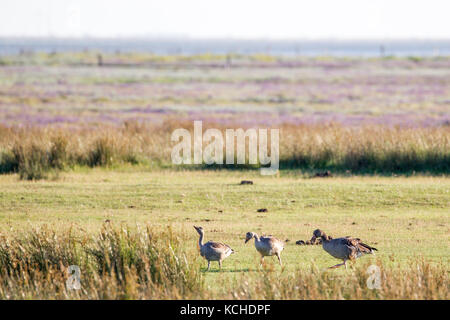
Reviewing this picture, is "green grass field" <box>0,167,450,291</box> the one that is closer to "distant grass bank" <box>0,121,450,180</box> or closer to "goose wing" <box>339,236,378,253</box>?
"goose wing" <box>339,236,378,253</box>

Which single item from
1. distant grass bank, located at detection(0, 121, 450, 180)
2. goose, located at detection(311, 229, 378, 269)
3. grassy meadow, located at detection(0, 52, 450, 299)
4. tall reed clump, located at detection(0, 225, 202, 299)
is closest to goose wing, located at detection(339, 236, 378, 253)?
goose, located at detection(311, 229, 378, 269)

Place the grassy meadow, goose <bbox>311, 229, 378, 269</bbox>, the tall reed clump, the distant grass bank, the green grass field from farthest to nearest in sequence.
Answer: the distant grass bank, the green grass field, goose <bbox>311, 229, 378, 269</bbox>, the grassy meadow, the tall reed clump

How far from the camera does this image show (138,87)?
203 feet

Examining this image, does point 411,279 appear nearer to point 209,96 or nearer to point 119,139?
point 119,139

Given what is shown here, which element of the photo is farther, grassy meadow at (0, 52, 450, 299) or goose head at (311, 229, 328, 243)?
goose head at (311, 229, 328, 243)

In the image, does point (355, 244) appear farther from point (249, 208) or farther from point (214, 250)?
point (249, 208)

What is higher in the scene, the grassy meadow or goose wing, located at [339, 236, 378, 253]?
goose wing, located at [339, 236, 378, 253]

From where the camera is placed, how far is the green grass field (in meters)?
14.3

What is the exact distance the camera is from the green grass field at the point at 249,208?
14.3 metres

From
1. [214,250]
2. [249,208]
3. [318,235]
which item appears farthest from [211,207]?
[214,250]

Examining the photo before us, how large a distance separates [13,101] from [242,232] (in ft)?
121

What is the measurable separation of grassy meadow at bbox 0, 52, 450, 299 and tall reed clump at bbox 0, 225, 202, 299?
0.03 meters

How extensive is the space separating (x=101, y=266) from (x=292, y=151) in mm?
13953

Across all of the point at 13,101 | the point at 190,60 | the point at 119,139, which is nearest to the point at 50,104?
the point at 13,101
